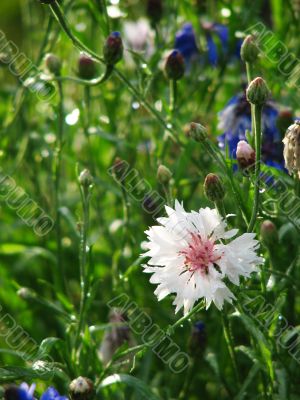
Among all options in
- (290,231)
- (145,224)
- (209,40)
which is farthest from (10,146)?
(290,231)

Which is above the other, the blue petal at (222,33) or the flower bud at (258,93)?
the blue petal at (222,33)

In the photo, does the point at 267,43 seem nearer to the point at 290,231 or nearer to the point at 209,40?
the point at 209,40

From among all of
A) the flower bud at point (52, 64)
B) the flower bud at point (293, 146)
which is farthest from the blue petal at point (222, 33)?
the flower bud at point (293, 146)

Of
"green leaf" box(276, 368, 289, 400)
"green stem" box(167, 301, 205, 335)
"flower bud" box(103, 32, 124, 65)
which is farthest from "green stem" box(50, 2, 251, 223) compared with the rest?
"green leaf" box(276, 368, 289, 400)

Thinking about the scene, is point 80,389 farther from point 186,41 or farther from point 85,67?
point 186,41

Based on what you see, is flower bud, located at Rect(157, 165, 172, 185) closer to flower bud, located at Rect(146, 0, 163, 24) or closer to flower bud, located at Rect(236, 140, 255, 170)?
flower bud, located at Rect(236, 140, 255, 170)

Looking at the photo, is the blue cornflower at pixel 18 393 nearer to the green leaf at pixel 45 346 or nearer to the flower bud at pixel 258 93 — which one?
the green leaf at pixel 45 346
